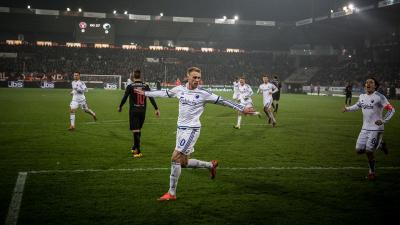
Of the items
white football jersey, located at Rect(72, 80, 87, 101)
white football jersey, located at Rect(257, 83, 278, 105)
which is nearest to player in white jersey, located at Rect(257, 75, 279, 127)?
white football jersey, located at Rect(257, 83, 278, 105)

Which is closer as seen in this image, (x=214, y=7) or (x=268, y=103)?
(x=268, y=103)

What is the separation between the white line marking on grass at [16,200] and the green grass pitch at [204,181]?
0.09m

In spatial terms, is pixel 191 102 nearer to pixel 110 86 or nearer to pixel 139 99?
pixel 139 99

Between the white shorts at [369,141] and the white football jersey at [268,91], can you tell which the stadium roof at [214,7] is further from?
the white shorts at [369,141]

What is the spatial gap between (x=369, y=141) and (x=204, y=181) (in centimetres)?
383

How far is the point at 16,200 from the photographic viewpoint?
6984mm

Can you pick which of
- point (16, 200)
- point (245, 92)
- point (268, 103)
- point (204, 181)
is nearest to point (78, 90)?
point (245, 92)

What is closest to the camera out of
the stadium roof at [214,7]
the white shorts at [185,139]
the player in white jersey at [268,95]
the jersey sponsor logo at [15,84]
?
the white shorts at [185,139]

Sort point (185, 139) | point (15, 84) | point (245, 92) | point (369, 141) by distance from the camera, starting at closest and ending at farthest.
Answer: point (185, 139), point (369, 141), point (245, 92), point (15, 84)

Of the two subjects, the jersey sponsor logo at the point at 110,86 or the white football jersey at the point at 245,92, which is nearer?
the white football jersey at the point at 245,92

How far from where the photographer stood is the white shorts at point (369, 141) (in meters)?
8.90

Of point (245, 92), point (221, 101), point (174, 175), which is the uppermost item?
point (221, 101)

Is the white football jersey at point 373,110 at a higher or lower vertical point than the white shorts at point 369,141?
higher

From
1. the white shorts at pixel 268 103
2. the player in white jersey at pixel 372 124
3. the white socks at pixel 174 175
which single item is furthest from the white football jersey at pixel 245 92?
the white socks at pixel 174 175
